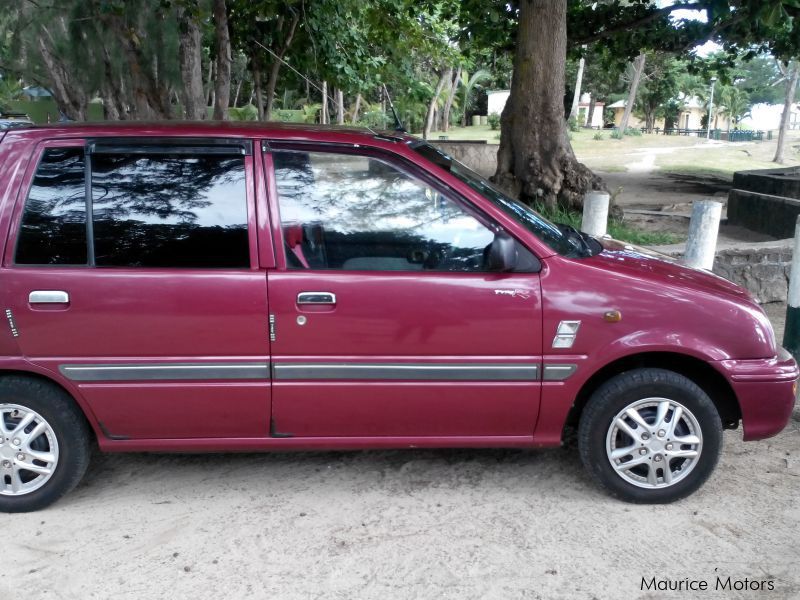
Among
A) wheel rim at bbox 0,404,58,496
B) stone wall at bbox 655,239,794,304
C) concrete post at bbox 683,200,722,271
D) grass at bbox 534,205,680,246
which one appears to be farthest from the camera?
grass at bbox 534,205,680,246

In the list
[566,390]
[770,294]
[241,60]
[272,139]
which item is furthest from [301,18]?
[241,60]

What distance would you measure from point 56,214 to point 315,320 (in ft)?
4.33

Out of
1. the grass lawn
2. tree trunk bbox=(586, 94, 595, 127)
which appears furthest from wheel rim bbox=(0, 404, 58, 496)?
tree trunk bbox=(586, 94, 595, 127)

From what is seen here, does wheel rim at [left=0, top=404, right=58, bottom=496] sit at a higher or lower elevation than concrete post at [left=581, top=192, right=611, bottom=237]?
lower

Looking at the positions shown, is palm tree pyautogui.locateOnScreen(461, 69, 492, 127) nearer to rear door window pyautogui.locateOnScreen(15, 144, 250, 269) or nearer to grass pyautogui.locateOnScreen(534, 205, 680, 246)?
grass pyautogui.locateOnScreen(534, 205, 680, 246)

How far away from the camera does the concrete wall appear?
9258 mm

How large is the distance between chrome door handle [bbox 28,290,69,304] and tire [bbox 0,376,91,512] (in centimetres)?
40

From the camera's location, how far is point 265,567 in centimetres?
325

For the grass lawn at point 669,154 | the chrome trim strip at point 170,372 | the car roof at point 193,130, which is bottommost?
the grass lawn at point 669,154

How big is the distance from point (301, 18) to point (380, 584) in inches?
458

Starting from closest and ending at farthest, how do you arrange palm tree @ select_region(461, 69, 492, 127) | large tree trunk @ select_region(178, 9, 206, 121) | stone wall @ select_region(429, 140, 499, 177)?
1. large tree trunk @ select_region(178, 9, 206, 121)
2. stone wall @ select_region(429, 140, 499, 177)
3. palm tree @ select_region(461, 69, 492, 127)

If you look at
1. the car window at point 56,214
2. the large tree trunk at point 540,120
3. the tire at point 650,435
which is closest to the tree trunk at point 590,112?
the large tree trunk at point 540,120

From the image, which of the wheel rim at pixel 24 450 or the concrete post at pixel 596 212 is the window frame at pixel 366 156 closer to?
the wheel rim at pixel 24 450

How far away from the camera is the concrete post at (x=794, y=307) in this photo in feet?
16.7
